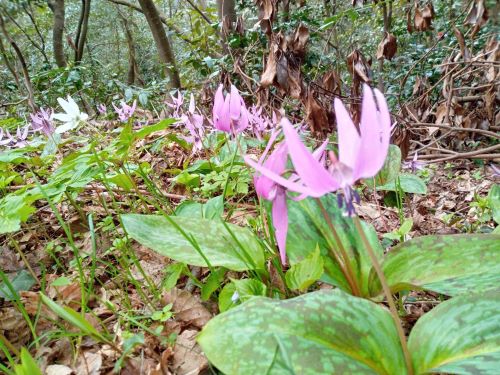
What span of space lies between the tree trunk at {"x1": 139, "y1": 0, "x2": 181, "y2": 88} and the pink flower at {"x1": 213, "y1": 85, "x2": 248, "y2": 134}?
4715 mm

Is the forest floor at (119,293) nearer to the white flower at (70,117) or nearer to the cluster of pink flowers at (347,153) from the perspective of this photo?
the white flower at (70,117)

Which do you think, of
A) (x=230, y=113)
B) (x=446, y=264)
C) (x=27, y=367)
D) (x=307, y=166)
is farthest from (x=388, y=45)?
(x=27, y=367)

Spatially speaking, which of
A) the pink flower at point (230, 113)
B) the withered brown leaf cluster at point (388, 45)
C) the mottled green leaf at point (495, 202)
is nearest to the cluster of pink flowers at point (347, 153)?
the pink flower at point (230, 113)

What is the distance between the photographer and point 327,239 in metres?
1.08

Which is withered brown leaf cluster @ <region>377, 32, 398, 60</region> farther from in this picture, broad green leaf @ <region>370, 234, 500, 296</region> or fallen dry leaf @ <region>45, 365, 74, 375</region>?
fallen dry leaf @ <region>45, 365, 74, 375</region>

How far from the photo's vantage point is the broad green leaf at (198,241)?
3.47ft

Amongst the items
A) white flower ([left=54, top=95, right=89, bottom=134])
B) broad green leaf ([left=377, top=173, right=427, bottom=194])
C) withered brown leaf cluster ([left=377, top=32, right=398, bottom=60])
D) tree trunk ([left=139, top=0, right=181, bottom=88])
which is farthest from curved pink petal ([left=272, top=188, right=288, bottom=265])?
tree trunk ([left=139, top=0, right=181, bottom=88])

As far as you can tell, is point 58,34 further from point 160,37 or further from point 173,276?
point 173,276

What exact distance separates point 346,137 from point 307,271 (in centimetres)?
43

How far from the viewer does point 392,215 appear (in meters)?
2.04

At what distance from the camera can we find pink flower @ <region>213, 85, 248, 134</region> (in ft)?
4.44

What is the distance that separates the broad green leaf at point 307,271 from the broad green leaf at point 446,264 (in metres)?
0.17

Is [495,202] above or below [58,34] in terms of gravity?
below

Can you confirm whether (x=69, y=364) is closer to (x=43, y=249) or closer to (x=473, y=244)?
(x=43, y=249)
